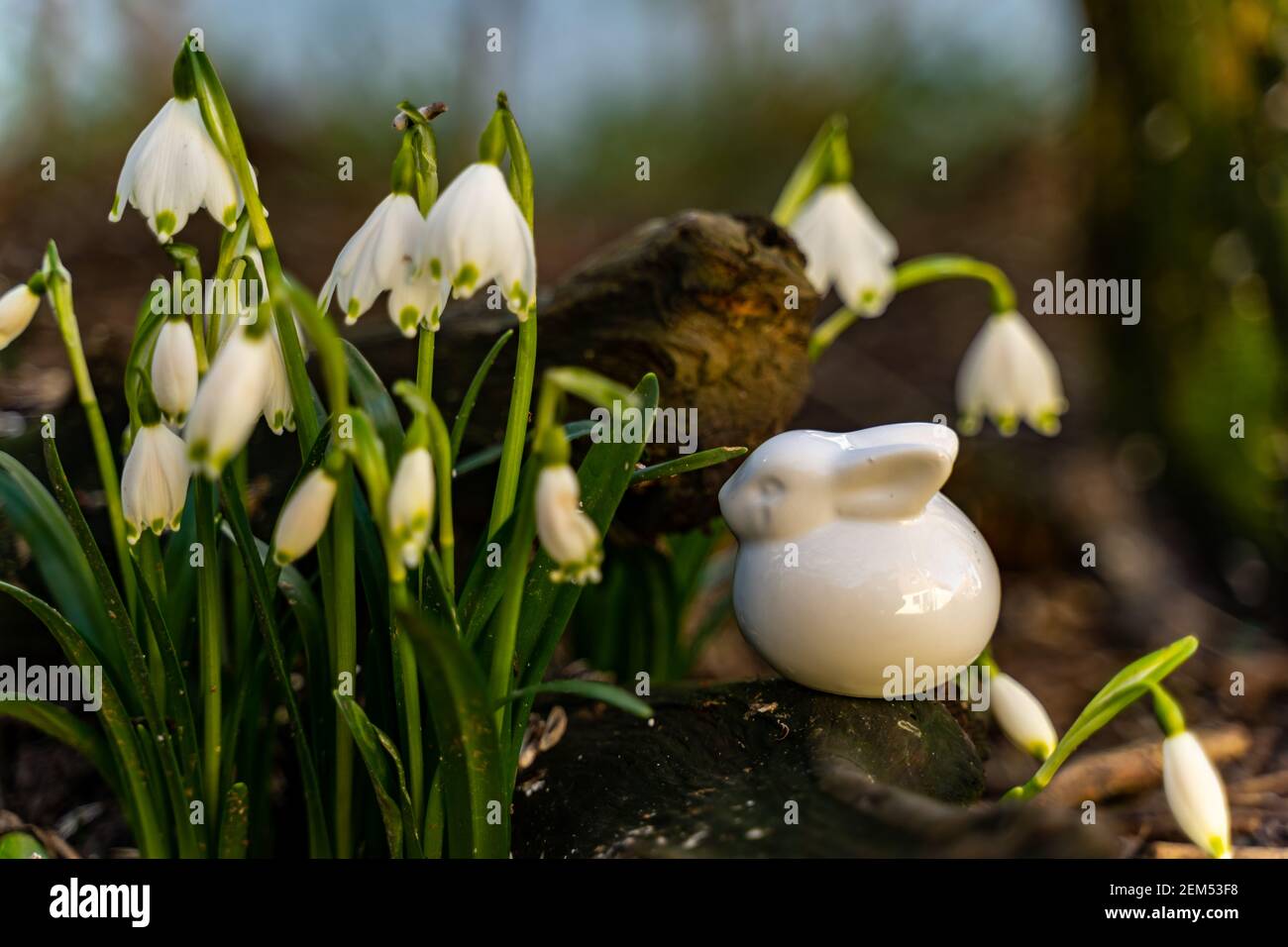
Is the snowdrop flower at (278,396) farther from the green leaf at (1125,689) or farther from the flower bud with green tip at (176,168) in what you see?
the green leaf at (1125,689)

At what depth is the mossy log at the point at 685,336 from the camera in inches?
54.2

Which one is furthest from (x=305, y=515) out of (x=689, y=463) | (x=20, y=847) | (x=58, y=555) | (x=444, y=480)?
(x=20, y=847)

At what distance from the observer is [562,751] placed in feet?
4.03

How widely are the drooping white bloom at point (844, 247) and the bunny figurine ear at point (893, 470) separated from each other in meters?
0.59

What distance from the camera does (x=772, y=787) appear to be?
0.96 metres

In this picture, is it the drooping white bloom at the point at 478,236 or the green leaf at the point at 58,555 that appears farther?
the green leaf at the point at 58,555

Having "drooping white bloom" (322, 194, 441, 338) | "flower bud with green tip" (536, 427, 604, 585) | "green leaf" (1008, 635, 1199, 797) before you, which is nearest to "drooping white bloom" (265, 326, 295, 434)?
"drooping white bloom" (322, 194, 441, 338)

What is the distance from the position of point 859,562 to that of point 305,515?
55 centimetres

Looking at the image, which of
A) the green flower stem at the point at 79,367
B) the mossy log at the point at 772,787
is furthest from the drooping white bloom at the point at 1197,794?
the green flower stem at the point at 79,367

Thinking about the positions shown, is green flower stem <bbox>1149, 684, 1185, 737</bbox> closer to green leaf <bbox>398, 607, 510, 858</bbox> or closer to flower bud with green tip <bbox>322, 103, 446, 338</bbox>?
green leaf <bbox>398, 607, 510, 858</bbox>

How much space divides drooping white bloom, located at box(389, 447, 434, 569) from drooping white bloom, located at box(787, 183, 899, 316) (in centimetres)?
101

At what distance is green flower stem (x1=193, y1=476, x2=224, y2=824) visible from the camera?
958mm

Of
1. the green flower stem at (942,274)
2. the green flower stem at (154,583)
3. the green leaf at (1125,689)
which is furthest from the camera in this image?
the green flower stem at (942,274)
